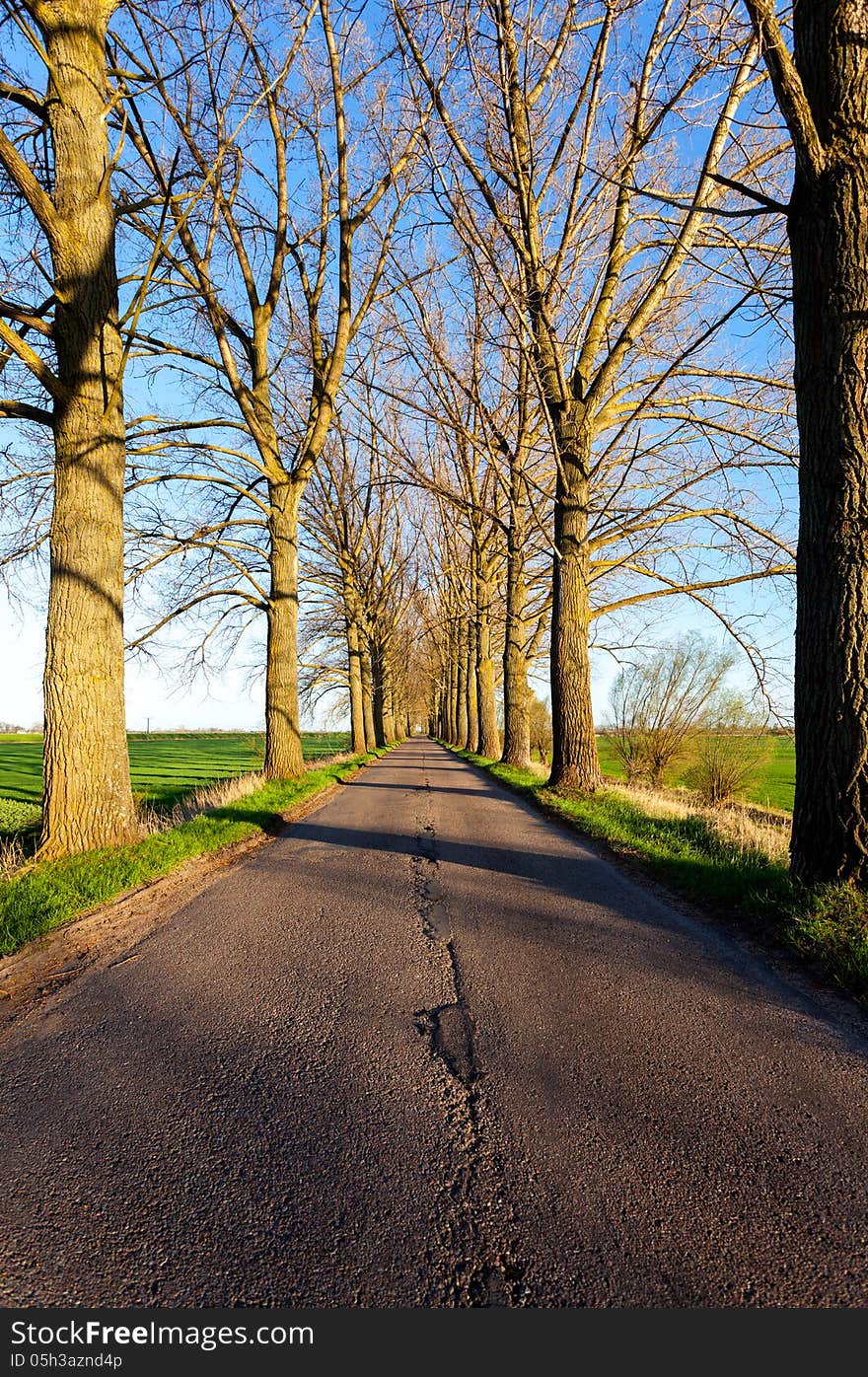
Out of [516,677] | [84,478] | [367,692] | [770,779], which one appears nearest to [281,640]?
[84,478]

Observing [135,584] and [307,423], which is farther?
[307,423]

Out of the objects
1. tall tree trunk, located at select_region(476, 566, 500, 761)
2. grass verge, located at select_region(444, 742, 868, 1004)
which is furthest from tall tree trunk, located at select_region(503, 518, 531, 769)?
grass verge, located at select_region(444, 742, 868, 1004)

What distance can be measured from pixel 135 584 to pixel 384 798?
5.88 m

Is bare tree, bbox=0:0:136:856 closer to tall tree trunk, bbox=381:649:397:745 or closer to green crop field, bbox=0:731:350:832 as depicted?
green crop field, bbox=0:731:350:832

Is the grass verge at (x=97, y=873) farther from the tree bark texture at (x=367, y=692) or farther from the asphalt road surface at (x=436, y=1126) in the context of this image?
the tree bark texture at (x=367, y=692)

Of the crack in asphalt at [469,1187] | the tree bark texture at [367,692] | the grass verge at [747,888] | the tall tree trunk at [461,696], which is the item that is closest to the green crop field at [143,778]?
the tree bark texture at [367,692]

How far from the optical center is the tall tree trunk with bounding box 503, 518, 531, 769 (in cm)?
1680

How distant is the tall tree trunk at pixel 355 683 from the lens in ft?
75.6

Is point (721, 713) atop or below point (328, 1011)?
atop

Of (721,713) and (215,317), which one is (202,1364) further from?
(721,713)

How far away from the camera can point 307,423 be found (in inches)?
490

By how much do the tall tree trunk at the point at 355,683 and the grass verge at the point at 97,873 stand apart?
1506 centimetres

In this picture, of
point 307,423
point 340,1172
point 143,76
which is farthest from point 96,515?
point 307,423

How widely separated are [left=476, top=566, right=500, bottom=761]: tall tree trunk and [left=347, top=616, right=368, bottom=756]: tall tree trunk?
4668 mm
